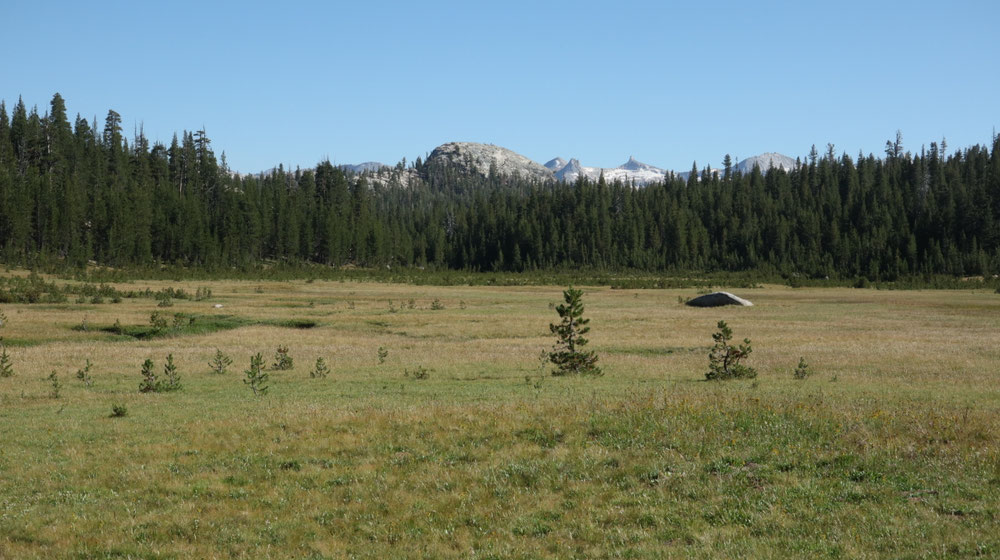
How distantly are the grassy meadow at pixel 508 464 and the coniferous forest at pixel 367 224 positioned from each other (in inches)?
3740

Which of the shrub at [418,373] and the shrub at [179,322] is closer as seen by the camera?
the shrub at [418,373]

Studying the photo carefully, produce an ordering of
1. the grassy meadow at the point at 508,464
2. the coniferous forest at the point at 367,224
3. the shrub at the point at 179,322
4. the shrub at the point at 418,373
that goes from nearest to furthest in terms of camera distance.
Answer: the grassy meadow at the point at 508,464 < the shrub at the point at 418,373 < the shrub at the point at 179,322 < the coniferous forest at the point at 367,224

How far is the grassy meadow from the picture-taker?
11.1m

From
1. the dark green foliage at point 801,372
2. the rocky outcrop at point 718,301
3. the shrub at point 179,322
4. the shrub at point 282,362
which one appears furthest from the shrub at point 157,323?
the rocky outcrop at point 718,301

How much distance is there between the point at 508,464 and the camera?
1484 cm

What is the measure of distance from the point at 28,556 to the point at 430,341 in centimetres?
3356

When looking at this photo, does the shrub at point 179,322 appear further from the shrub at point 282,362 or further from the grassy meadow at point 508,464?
the shrub at point 282,362

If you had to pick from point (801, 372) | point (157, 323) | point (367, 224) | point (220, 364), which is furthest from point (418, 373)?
point (367, 224)

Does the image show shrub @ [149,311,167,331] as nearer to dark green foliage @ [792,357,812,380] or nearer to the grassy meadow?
the grassy meadow

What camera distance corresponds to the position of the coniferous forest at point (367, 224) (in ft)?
388

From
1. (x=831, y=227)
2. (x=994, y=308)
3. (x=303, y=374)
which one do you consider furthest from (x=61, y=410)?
(x=831, y=227)

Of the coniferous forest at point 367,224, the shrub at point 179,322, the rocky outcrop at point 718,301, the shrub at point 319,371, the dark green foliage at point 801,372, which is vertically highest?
the coniferous forest at point 367,224

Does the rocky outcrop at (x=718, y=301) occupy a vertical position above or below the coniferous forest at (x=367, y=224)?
below

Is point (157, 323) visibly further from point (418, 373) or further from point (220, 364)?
point (418, 373)
